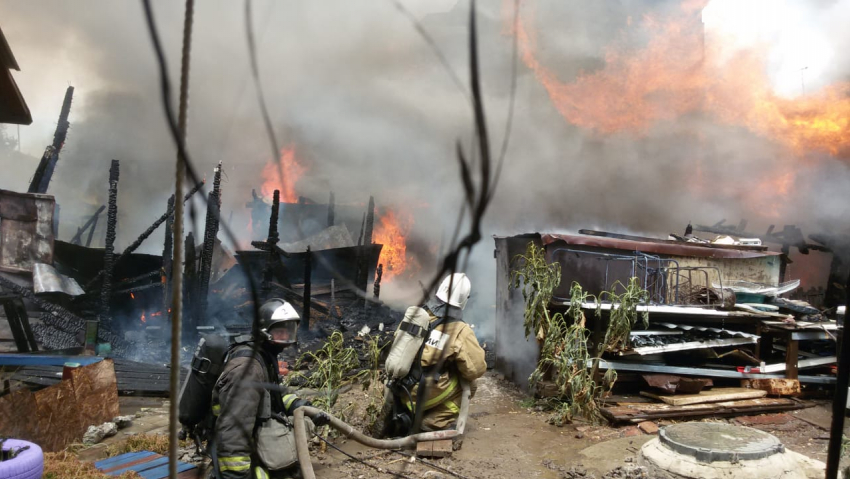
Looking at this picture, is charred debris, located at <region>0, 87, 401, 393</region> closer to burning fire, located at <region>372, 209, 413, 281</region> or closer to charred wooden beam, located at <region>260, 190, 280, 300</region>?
charred wooden beam, located at <region>260, 190, 280, 300</region>

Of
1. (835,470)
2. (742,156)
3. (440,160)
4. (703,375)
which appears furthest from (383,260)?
(835,470)

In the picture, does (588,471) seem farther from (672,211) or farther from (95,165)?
→ (95,165)

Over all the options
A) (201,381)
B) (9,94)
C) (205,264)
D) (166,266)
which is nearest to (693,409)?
(201,381)

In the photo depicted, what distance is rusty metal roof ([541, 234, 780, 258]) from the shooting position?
8016 millimetres

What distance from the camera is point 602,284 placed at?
861cm

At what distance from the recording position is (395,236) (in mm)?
25438

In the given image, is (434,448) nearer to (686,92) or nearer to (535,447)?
(535,447)

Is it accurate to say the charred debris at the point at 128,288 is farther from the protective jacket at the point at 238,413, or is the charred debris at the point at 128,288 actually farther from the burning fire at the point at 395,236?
the protective jacket at the point at 238,413

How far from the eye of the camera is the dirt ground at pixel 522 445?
5027mm

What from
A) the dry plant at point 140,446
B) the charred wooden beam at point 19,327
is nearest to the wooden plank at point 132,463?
the dry plant at point 140,446

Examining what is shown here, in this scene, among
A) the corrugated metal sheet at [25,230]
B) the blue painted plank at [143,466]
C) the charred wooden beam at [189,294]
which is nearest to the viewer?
the blue painted plank at [143,466]

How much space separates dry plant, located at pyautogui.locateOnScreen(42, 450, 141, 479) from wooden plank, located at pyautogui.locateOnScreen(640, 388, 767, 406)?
6.78 m

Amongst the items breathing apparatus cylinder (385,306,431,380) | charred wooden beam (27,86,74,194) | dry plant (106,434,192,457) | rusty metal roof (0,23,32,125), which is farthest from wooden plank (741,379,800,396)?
charred wooden beam (27,86,74,194)

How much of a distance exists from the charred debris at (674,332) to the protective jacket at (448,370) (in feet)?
5.86
